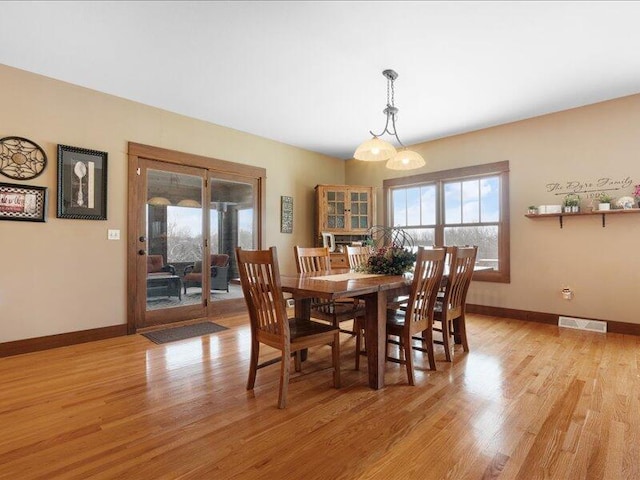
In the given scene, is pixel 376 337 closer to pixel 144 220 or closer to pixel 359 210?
pixel 144 220

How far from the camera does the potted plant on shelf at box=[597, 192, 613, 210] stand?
12.2 ft

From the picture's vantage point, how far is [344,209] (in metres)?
5.72

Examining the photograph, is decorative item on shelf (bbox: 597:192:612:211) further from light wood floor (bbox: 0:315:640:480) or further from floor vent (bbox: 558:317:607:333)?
light wood floor (bbox: 0:315:640:480)

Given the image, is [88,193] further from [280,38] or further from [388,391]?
[388,391]

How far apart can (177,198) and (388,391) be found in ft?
11.3

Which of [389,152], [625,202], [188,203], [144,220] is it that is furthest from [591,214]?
[144,220]

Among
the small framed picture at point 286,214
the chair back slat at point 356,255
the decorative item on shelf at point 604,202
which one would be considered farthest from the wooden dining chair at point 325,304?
the decorative item on shelf at point 604,202

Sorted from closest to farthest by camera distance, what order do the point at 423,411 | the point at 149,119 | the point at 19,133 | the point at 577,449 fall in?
the point at 577,449 → the point at 423,411 → the point at 19,133 → the point at 149,119

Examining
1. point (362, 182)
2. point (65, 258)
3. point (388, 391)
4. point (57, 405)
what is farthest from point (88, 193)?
point (362, 182)

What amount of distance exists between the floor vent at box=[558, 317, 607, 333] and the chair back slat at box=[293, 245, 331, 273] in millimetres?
3065

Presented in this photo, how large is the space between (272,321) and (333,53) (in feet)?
7.59

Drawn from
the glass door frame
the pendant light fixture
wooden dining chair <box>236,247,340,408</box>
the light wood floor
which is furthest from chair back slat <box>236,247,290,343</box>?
the glass door frame

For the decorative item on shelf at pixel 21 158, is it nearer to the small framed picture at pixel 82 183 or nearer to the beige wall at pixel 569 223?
the small framed picture at pixel 82 183

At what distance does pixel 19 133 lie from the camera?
3164mm
